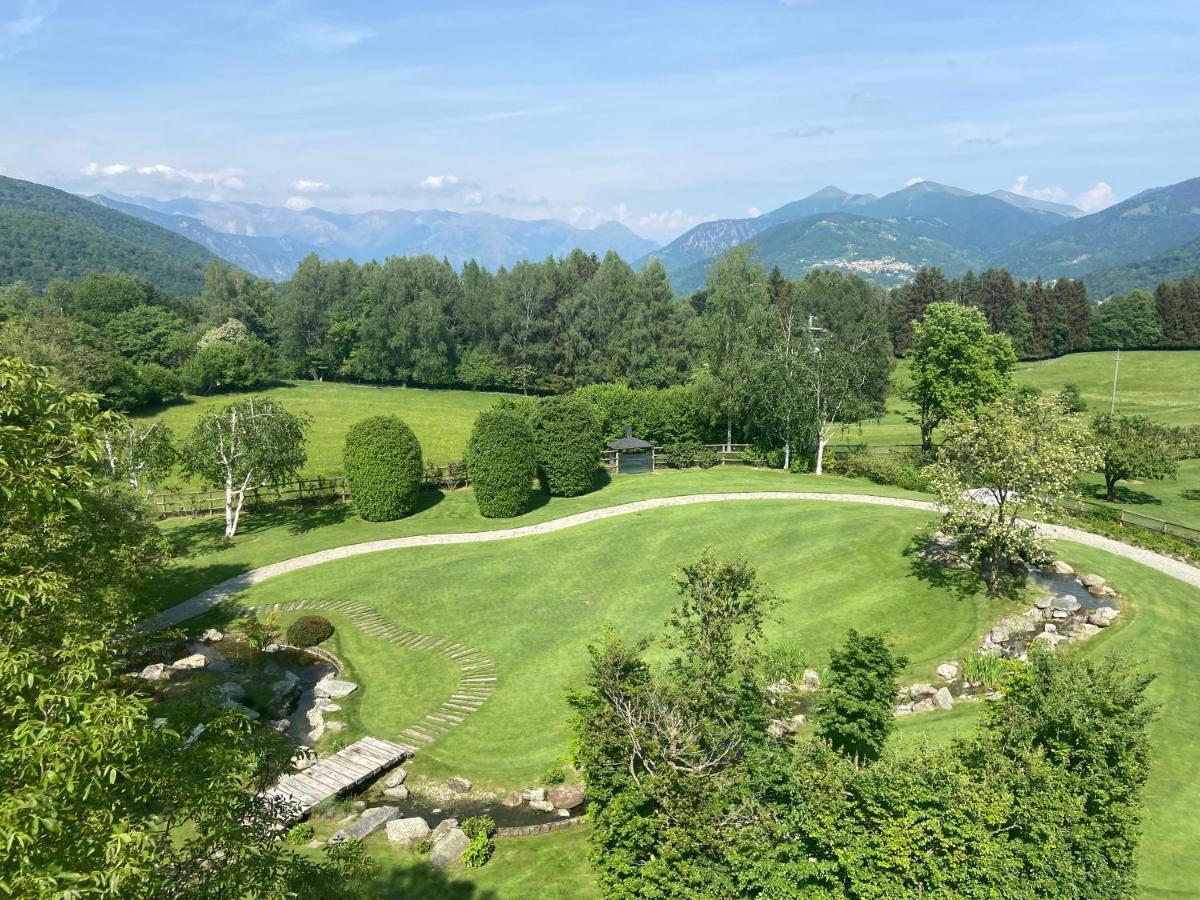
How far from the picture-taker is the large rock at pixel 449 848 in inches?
682

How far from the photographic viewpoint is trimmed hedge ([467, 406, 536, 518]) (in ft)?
139

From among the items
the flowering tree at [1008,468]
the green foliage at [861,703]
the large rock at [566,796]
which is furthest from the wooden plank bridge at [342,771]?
the flowering tree at [1008,468]

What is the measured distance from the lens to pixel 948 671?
977 inches

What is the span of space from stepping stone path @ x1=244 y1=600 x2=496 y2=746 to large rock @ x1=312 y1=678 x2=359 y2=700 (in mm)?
3163

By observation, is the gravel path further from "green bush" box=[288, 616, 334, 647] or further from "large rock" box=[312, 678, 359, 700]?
"large rock" box=[312, 678, 359, 700]

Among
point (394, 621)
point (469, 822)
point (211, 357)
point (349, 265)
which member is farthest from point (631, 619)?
point (349, 265)

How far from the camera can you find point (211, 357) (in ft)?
277

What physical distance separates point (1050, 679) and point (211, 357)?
3612 inches

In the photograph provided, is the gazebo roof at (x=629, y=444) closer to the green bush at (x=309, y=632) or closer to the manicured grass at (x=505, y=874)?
the green bush at (x=309, y=632)

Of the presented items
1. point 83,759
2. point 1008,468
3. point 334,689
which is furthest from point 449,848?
point 1008,468

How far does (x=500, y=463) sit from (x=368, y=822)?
25.5 m

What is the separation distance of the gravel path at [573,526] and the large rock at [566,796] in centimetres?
2046

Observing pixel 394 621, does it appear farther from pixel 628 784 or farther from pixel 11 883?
pixel 11 883

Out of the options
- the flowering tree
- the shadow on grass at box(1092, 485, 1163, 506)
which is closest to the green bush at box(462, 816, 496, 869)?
the flowering tree
